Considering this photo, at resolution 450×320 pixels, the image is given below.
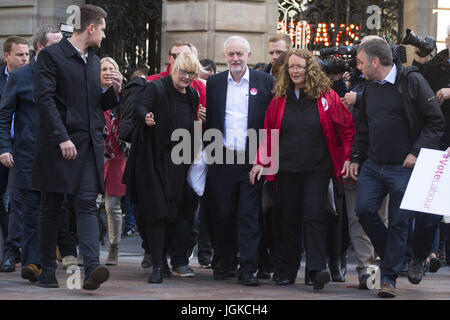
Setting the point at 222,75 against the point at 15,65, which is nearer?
the point at 222,75

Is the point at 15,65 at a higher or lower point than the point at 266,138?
higher

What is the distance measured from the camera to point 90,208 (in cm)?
718

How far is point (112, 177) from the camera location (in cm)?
973

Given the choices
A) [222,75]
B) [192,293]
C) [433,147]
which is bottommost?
[192,293]

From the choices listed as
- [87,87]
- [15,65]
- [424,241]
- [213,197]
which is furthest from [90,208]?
[424,241]

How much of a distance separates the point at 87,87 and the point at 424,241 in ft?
11.0

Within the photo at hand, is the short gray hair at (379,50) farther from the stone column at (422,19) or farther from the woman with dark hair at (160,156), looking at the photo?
the stone column at (422,19)

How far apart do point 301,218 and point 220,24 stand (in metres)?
6.23

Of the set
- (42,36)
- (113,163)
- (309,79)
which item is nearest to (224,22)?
(113,163)

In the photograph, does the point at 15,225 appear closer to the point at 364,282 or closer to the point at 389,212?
the point at 364,282

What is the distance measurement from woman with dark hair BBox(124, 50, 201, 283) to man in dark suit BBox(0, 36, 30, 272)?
Answer: 129cm

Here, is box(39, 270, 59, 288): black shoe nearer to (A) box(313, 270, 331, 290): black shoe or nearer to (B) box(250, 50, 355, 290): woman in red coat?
(B) box(250, 50, 355, 290): woman in red coat
